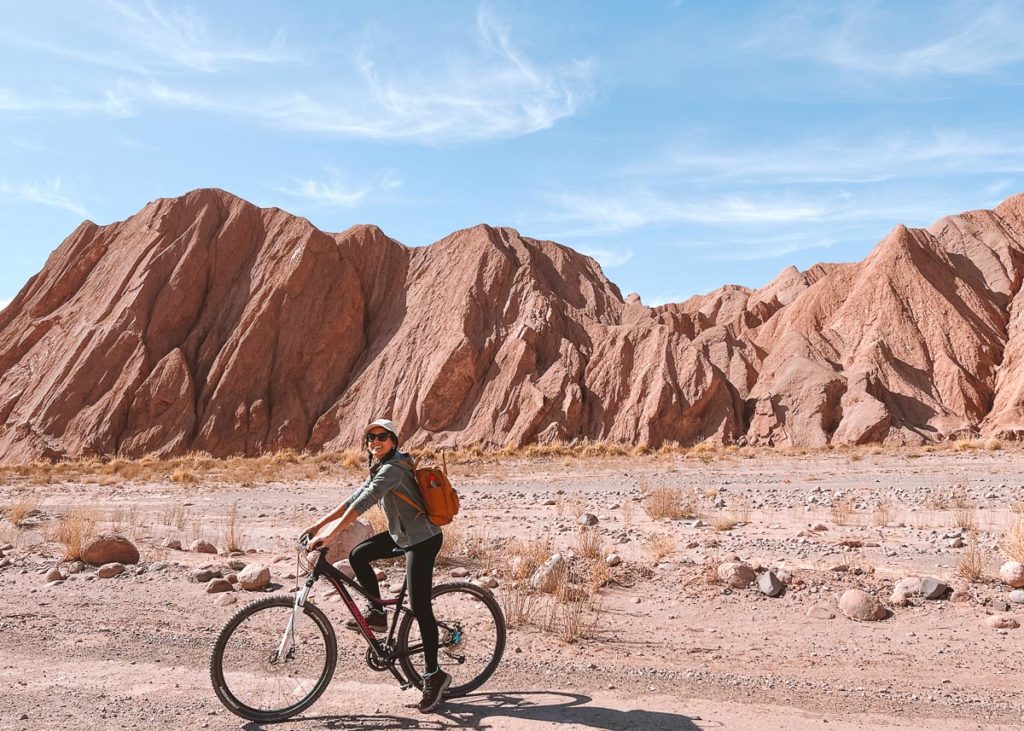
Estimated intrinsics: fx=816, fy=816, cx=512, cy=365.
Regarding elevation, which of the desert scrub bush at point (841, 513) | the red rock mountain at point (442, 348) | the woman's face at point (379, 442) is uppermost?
the red rock mountain at point (442, 348)

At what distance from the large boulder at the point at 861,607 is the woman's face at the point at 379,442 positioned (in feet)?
16.9

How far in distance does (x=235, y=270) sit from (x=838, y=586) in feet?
163

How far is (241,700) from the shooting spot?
5609 mm

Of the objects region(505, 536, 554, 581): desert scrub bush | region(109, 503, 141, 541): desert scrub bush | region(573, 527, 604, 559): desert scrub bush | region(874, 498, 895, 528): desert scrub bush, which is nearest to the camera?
region(505, 536, 554, 581): desert scrub bush

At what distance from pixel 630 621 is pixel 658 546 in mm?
2767

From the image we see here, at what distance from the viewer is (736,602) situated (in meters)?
8.55

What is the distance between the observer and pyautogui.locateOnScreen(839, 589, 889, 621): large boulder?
793cm

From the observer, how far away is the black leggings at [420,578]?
567 centimetres

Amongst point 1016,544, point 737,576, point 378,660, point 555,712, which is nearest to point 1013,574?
point 1016,544

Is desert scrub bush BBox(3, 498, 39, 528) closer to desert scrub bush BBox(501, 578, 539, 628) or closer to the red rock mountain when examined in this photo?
desert scrub bush BBox(501, 578, 539, 628)

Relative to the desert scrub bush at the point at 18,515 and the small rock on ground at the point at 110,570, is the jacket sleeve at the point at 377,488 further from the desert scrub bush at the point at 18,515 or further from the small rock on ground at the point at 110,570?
the desert scrub bush at the point at 18,515

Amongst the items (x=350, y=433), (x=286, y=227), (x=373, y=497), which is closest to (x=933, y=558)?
(x=373, y=497)

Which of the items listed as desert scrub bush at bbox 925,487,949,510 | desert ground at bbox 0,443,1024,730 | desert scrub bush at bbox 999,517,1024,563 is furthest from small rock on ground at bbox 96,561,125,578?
desert scrub bush at bbox 925,487,949,510

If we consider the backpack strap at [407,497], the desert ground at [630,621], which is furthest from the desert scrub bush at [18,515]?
the backpack strap at [407,497]
